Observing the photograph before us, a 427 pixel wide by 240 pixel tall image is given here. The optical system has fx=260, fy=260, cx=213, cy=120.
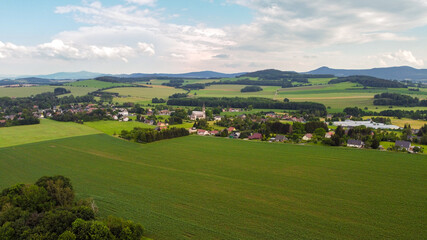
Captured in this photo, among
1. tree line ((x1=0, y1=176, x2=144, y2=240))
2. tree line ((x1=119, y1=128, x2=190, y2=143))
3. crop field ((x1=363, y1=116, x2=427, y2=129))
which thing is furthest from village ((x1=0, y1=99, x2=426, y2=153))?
tree line ((x1=0, y1=176, x2=144, y2=240))

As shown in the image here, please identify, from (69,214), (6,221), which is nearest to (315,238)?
(69,214)

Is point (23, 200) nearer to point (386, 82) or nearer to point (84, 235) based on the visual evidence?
point (84, 235)

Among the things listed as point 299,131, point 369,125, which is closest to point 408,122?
point 369,125

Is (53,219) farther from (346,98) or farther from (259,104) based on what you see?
(346,98)

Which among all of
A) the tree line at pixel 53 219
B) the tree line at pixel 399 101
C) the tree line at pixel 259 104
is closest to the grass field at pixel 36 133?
the tree line at pixel 53 219

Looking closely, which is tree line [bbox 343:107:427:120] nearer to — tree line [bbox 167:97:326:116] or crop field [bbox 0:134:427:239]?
tree line [bbox 167:97:326:116]
